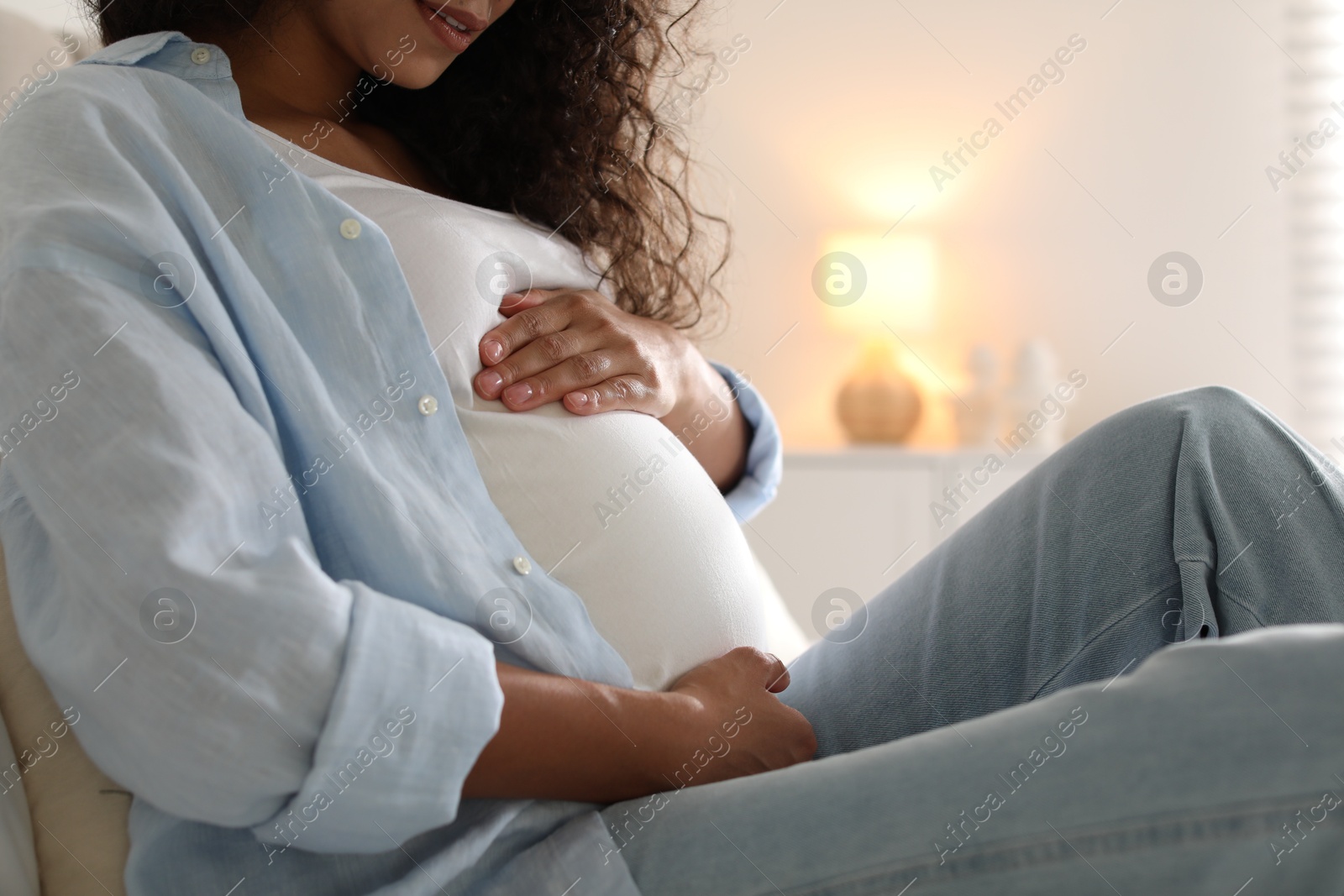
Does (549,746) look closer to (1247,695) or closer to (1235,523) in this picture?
(1247,695)

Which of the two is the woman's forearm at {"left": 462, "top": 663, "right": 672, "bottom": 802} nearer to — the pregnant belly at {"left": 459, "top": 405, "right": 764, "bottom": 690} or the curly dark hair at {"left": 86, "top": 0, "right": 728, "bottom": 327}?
the pregnant belly at {"left": 459, "top": 405, "right": 764, "bottom": 690}

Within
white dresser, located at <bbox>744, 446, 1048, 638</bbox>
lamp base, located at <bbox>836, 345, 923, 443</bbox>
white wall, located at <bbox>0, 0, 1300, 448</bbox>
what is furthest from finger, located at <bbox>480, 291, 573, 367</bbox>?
white wall, located at <bbox>0, 0, 1300, 448</bbox>

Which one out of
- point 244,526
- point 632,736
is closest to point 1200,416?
point 632,736

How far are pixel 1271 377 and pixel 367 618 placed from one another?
2905 mm

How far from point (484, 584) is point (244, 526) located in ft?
0.48

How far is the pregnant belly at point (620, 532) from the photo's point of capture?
2.25ft

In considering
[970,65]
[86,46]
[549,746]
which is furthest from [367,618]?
[970,65]

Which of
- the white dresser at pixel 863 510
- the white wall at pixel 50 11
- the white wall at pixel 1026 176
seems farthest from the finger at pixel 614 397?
the white wall at pixel 1026 176

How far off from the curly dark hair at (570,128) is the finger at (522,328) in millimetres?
200

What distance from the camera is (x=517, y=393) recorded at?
73 cm

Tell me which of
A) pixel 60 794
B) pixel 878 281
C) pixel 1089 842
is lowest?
pixel 60 794

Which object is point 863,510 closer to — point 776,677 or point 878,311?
point 878,311

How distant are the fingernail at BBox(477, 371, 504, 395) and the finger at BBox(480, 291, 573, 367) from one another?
16mm

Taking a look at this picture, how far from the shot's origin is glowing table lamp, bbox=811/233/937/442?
267cm
